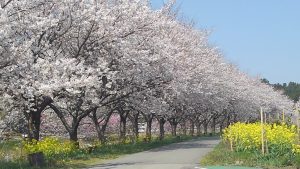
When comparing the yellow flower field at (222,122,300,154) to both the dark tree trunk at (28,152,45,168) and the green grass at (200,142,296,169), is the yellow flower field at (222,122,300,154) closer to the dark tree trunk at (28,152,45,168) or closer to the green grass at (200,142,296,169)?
the green grass at (200,142,296,169)

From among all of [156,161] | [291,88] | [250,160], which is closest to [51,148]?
[156,161]

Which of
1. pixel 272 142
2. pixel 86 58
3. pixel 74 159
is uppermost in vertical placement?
pixel 86 58

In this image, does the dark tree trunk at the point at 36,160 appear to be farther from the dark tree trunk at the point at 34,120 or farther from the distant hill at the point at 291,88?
the distant hill at the point at 291,88

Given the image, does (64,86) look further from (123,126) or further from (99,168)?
(123,126)

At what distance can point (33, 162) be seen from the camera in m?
17.8

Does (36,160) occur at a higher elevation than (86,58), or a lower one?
lower

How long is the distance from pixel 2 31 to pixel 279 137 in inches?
431

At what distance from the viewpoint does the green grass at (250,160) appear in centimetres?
1600

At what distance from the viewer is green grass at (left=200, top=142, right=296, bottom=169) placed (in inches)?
630

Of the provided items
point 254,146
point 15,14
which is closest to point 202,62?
point 254,146

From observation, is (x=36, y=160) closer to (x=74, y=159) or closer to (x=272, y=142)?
(x=74, y=159)

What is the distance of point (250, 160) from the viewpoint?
1792 cm

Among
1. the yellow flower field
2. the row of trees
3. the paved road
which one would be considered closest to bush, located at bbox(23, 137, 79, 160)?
the row of trees

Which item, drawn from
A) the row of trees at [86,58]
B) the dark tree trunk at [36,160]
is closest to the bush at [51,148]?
the dark tree trunk at [36,160]
